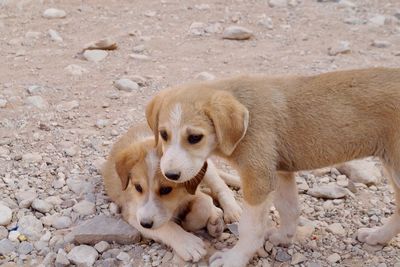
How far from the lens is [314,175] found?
18.9 feet

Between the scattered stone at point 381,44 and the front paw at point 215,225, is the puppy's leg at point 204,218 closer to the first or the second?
the front paw at point 215,225

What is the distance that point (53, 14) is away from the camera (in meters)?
9.40

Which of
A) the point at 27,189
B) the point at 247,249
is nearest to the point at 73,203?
the point at 27,189

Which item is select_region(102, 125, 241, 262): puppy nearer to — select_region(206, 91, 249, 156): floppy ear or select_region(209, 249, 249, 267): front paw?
select_region(209, 249, 249, 267): front paw

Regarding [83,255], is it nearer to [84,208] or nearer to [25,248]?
[25,248]

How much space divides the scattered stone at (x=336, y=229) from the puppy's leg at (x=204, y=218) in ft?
2.83

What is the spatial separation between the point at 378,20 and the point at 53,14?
4.88 metres

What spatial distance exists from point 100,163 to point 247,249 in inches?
78.3

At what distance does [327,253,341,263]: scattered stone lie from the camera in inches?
184

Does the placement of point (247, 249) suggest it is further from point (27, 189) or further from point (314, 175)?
point (27, 189)

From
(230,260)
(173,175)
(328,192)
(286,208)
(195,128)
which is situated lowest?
(328,192)

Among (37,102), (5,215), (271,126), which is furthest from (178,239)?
(37,102)

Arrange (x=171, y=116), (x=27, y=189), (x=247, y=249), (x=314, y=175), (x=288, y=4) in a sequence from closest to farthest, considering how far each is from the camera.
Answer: (x=171, y=116) → (x=247, y=249) → (x=27, y=189) → (x=314, y=175) → (x=288, y=4)

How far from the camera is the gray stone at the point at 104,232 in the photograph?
4785mm
